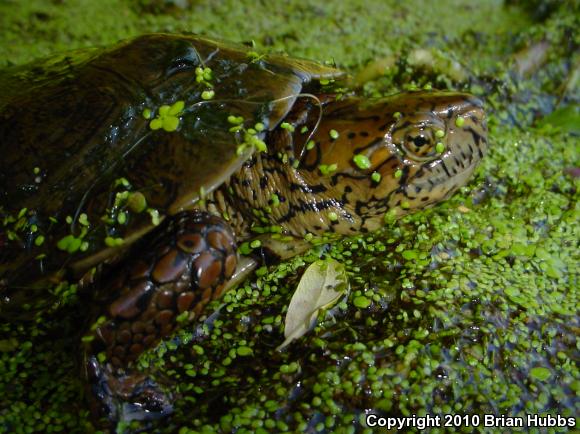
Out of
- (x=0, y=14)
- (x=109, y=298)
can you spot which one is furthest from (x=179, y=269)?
(x=0, y=14)

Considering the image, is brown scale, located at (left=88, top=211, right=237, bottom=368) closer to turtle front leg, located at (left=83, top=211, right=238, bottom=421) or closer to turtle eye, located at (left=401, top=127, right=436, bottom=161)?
turtle front leg, located at (left=83, top=211, right=238, bottom=421)

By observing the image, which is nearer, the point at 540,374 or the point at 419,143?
the point at 540,374

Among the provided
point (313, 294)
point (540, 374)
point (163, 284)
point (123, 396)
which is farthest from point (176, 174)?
point (540, 374)

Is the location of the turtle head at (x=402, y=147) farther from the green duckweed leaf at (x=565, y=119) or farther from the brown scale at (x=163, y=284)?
the green duckweed leaf at (x=565, y=119)

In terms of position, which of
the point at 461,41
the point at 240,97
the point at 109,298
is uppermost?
the point at 240,97

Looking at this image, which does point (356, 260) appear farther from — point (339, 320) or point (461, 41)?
point (461, 41)

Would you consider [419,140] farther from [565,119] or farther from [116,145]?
[565,119]
